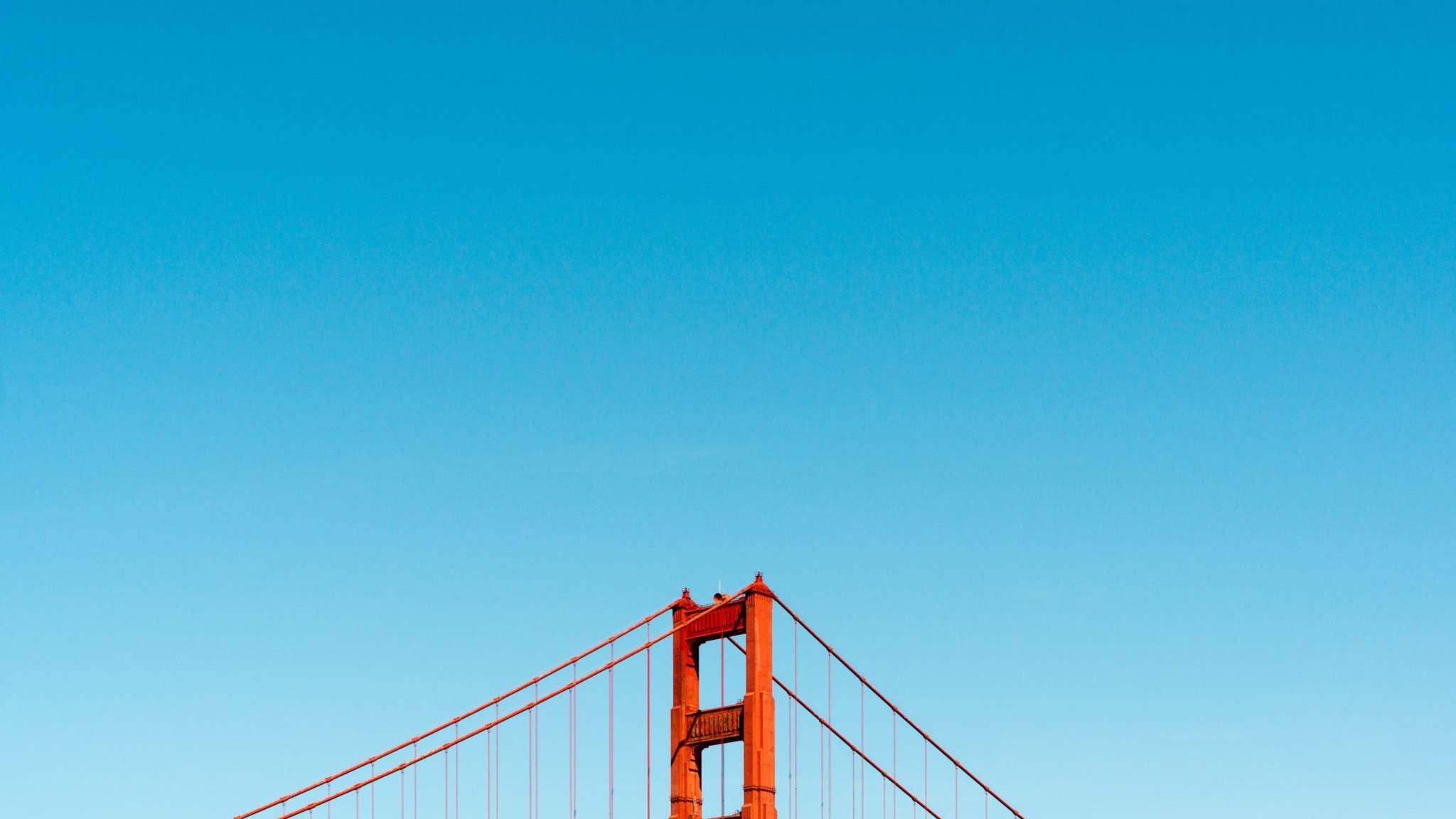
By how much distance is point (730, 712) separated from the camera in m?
48.4

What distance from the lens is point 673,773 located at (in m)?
48.9

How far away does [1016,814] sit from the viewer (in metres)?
64.1

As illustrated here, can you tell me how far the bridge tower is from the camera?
4694 centimetres

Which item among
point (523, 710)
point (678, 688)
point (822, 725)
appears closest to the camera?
point (678, 688)

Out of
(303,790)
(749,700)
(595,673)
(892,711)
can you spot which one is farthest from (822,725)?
(303,790)

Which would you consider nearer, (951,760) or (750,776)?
(750,776)

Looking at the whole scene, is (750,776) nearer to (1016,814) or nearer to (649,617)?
(649,617)

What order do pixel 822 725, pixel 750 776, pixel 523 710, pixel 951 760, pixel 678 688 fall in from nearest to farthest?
1. pixel 750 776
2. pixel 678 688
3. pixel 523 710
4. pixel 822 725
5. pixel 951 760

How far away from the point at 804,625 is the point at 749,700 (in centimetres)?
739

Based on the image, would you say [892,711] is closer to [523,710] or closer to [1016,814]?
[1016,814]

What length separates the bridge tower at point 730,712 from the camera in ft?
154

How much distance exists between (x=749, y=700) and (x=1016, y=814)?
19.3 metres

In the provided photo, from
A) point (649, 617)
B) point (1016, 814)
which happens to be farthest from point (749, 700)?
point (1016, 814)

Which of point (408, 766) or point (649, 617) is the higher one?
point (649, 617)
